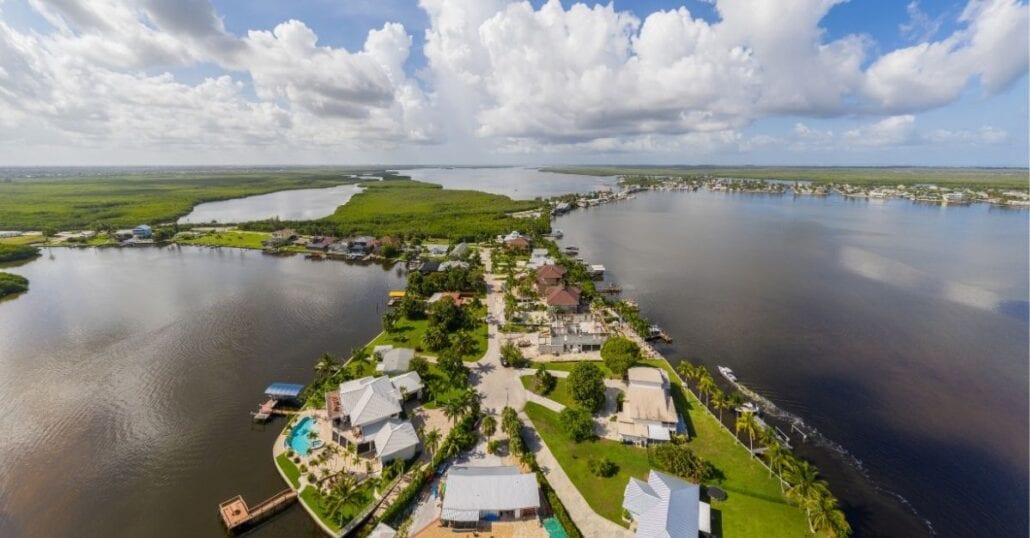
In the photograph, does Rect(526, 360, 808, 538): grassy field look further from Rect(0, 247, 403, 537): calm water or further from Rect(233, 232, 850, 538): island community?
Rect(0, 247, 403, 537): calm water

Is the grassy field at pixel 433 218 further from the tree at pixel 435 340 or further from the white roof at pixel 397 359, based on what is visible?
the white roof at pixel 397 359

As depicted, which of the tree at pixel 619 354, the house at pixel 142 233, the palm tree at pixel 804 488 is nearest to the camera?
the palm tree at pixel 804 488

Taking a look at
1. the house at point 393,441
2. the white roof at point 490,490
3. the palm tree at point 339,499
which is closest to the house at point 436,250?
the house at point 393,441

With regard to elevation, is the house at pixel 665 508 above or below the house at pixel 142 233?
below

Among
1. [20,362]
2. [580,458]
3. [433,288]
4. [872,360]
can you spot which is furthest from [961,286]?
[20,362]

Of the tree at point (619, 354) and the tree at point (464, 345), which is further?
the tree at point (464, 345)

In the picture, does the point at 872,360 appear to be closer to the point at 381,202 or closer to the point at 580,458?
the point at 580,458
